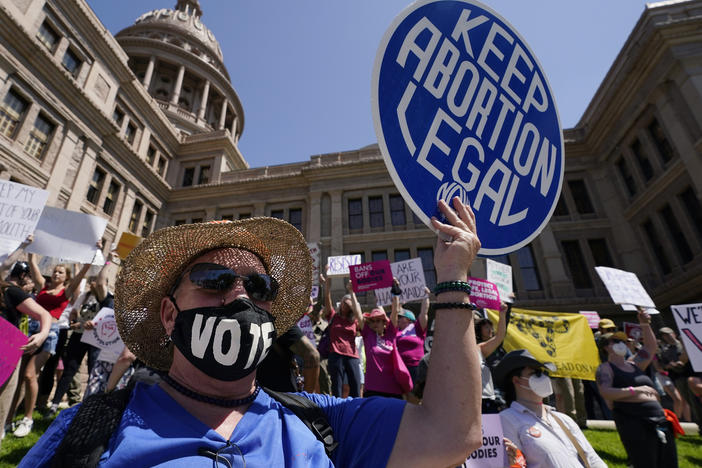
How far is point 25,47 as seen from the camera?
55.8 feet

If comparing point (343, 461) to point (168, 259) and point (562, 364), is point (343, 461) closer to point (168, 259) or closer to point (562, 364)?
point (168, 259)

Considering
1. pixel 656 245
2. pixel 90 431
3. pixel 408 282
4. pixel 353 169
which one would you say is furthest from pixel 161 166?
pixel 656 245

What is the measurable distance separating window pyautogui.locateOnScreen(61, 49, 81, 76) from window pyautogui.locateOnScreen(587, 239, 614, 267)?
31.7 meters

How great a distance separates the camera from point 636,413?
166 inches

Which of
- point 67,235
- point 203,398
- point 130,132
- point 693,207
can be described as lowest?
point 203,398

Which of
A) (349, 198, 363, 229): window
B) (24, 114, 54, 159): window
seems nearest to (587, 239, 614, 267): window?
(349, 198, 363, 229): window

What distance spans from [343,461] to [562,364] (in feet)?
23.7

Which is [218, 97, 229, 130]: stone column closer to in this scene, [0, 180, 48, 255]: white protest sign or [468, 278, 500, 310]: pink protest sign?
[0, 180, 48, 255]: white protest sign

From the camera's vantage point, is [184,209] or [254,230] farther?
[184,209]

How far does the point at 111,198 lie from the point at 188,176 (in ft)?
26.1

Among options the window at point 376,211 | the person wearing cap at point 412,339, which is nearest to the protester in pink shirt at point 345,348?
the person wearing cap at point 412,339

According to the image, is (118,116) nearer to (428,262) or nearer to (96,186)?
(96,186)

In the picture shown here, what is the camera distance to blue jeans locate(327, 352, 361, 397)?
18.9 feet

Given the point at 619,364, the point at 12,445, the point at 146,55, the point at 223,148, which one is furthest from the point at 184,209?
the point at 619,364
